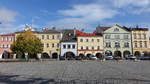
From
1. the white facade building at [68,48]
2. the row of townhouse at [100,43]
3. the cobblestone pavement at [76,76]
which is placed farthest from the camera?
the row of townhouse at [100,43]

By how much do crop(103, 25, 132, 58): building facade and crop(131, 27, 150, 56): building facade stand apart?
1605 mm

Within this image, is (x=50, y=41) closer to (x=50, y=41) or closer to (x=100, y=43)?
(x=50, y=41)

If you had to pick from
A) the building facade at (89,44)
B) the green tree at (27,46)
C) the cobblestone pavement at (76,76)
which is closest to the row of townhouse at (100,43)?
the building facade at (89,44)

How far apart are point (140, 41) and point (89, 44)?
53.5 ft

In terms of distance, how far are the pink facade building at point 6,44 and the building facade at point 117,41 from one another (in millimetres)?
30814

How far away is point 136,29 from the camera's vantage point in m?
89.6

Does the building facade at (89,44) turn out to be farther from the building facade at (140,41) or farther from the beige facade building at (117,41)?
the building facade at (140,41)

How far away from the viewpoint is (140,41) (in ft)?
289

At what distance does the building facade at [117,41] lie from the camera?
8769 centimetres

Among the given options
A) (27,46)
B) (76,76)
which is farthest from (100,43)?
(76,76)

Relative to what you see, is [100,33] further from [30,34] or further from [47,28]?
[30,34]

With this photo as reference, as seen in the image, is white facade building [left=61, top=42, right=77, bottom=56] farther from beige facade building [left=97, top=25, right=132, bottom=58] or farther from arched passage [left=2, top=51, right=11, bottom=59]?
arched passage [left=2, top=51, right=11, bottom=59]

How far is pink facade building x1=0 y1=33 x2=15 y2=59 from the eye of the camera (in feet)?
296

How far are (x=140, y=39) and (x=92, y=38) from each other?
1536 cm
